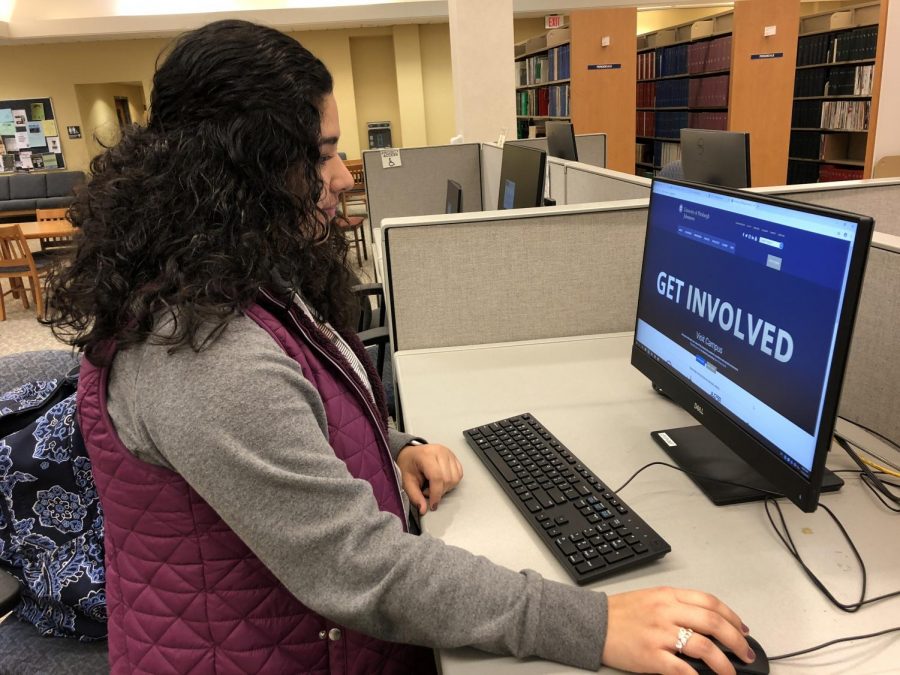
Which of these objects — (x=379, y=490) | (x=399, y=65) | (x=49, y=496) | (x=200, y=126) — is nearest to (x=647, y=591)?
(x=379, y=490)

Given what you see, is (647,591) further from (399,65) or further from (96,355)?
(399,65)

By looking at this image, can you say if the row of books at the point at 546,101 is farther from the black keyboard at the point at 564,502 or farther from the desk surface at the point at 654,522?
the black keyboard at the point at 564,502

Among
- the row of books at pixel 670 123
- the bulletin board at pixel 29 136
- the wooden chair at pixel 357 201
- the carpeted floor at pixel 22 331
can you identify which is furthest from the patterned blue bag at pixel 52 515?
the bulletin board at pixel 29 136

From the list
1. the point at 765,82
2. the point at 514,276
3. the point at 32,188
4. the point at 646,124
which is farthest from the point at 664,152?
the point at 32,188

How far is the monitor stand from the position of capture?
962mm

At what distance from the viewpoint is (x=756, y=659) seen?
0.67 m

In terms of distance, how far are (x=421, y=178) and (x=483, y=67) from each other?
3.49ft

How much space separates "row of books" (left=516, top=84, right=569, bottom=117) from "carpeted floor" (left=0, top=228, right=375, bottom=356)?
2.39m

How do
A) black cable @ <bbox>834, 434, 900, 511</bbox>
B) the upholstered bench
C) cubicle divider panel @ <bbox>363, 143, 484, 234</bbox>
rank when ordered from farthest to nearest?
1. the upholstered bench
2. cubicle divider panel @ <bbox>363, 143, 484, 234</bbox>
3. black cable @ <bbox>834, 434, 900, 511</bbox>

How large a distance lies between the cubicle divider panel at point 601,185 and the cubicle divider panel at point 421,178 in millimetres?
1320

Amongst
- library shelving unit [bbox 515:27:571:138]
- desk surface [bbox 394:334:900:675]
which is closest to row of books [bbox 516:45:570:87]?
library shelving unit [bbox 515:27:571:138]

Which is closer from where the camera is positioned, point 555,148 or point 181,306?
point 181,306

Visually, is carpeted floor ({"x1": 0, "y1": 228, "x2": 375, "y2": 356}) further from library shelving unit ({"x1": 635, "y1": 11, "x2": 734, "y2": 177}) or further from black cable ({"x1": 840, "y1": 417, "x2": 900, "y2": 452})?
library shelving unit ({"x1": 635, "y1": 11, "x2": 734, "y2": 177})

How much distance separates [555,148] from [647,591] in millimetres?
2953
